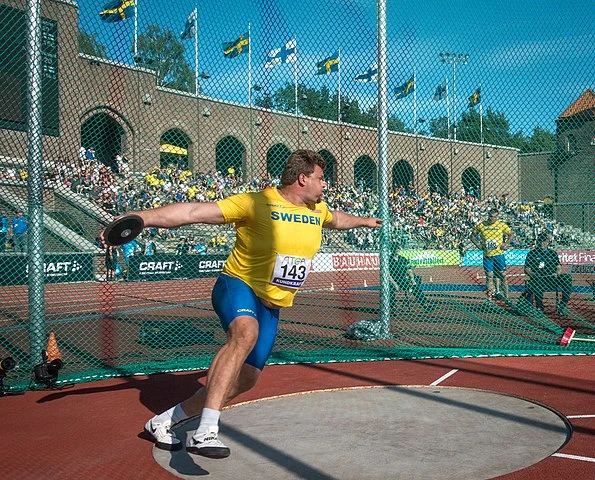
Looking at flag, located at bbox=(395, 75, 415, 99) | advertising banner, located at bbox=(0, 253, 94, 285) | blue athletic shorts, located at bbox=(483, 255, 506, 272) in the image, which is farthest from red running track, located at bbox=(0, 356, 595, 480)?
advertising banner, located at bbox=(0, 253, 94, 285)

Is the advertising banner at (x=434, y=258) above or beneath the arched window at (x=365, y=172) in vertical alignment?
beneath

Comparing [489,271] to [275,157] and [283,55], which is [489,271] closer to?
[275,157]

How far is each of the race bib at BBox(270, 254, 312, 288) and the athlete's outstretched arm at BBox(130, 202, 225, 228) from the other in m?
0.59

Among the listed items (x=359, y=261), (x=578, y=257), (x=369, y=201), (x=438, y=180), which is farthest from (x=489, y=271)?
(x=359, y=261)

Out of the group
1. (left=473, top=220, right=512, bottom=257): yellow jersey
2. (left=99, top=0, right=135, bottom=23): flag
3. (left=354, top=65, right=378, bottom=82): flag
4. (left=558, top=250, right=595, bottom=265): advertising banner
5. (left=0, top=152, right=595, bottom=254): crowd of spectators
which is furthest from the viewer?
(left=558, top=250, right=595, bottom=265): advertising banner

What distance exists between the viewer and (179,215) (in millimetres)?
4008

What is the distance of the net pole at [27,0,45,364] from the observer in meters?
7.18

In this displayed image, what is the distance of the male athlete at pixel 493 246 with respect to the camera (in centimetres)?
1245

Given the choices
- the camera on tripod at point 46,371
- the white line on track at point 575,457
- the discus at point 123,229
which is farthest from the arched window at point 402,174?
the discus at point 123,229

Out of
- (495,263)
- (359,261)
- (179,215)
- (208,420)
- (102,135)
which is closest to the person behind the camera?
(208,420)

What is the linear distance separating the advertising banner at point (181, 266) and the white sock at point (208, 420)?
15.2m

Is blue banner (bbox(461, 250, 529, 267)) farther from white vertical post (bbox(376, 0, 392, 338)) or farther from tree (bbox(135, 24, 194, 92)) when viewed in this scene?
tree (bbox(135, 24, 194, 92))

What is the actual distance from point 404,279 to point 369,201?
63.2 inches

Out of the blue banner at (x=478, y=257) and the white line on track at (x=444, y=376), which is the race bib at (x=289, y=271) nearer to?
the white line on track at (x=444, y=376)
